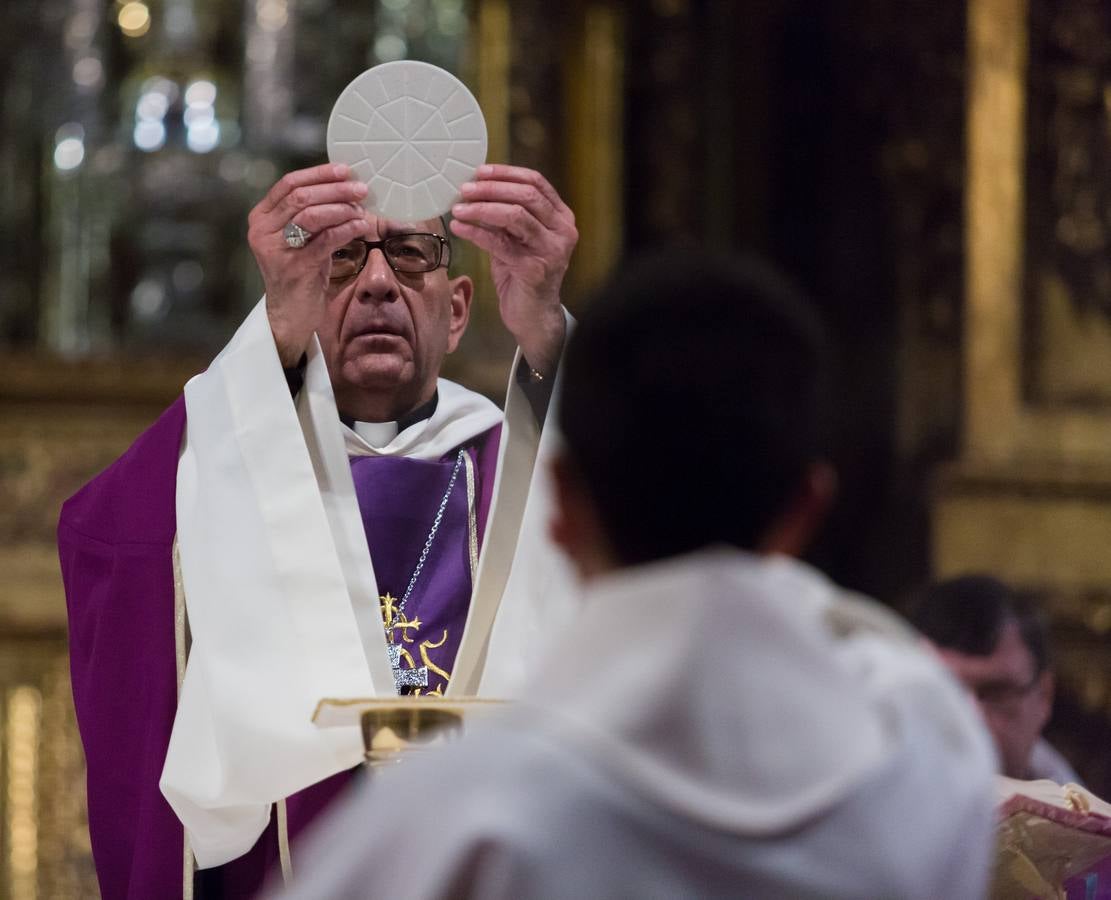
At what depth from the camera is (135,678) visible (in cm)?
231

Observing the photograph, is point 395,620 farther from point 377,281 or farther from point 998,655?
point 998,655

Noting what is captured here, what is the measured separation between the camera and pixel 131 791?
7.56 feet

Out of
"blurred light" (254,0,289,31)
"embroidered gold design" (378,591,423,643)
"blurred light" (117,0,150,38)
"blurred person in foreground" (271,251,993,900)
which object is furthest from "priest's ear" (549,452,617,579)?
"blurred light" (117,0,150,38)

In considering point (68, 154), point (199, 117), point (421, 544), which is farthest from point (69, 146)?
point (421, 544)

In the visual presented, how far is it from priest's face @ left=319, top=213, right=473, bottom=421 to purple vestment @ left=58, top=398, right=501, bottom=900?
243mm

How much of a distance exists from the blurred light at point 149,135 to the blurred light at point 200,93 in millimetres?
108

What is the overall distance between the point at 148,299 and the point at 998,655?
2.88m

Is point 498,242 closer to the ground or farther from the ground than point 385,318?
farther from the ground

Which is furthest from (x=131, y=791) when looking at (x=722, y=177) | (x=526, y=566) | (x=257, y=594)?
(x=722, y=177)

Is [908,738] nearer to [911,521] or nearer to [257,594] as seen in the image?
[257,594]

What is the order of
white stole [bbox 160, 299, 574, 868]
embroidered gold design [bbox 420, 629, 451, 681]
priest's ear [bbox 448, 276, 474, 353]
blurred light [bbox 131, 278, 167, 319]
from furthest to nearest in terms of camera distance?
1. blurred light [bbox 131, 278, 167, 319]
2. priest's ear [bbox 448, 276, 474, 353]
3. embroidered gold design [bbox 420, 629, 451, 681]
4. white stole [bbox 160, 299, 574, 868]

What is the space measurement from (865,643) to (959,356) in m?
3.65

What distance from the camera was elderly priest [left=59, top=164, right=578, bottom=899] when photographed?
2.12 meters

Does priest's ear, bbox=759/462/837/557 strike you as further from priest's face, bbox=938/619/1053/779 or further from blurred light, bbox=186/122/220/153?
blurred light, bbox=186/122/220/153
